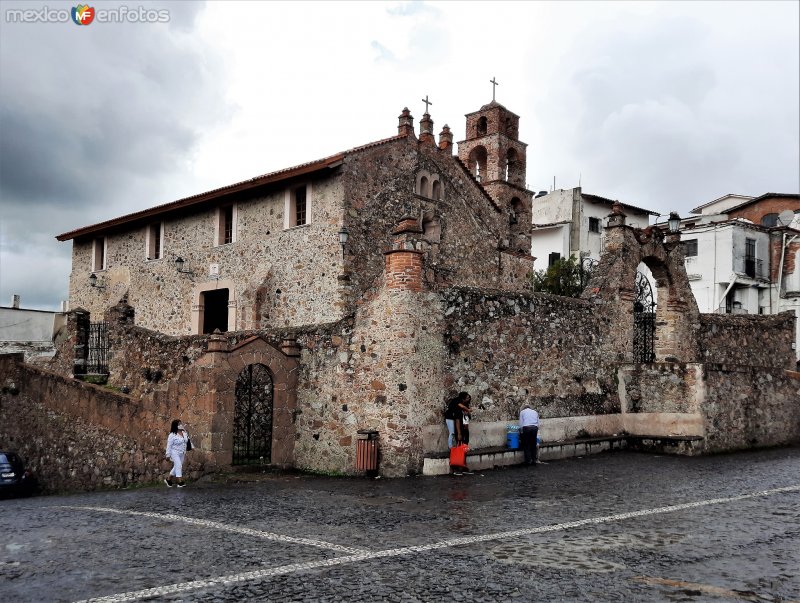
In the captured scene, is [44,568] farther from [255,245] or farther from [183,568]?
[255,245]

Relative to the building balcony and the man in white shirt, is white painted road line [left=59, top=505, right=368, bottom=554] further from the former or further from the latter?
the building balcony

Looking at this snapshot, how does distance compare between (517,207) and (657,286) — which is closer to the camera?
(657,286)

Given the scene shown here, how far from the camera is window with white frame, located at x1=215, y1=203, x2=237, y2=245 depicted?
23500 mm

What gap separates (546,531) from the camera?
8172 millimetres

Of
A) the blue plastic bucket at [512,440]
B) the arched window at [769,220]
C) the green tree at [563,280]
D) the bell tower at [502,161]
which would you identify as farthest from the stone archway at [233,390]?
the arched window at [769,220]

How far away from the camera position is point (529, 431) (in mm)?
14516

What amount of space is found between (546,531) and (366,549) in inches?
84.2

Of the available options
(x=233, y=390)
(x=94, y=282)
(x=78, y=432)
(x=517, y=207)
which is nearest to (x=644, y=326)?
(x=517, y=207)

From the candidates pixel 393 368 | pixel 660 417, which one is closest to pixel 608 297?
pixel 660 417

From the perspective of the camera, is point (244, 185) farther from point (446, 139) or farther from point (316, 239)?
point (446, 139)

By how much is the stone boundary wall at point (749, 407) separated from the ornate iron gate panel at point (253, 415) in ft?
31.9

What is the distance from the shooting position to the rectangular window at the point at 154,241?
1039 inches

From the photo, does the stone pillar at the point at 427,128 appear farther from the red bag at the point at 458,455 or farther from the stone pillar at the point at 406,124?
the red bag at the point at 458,455

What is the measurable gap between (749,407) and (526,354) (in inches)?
262
